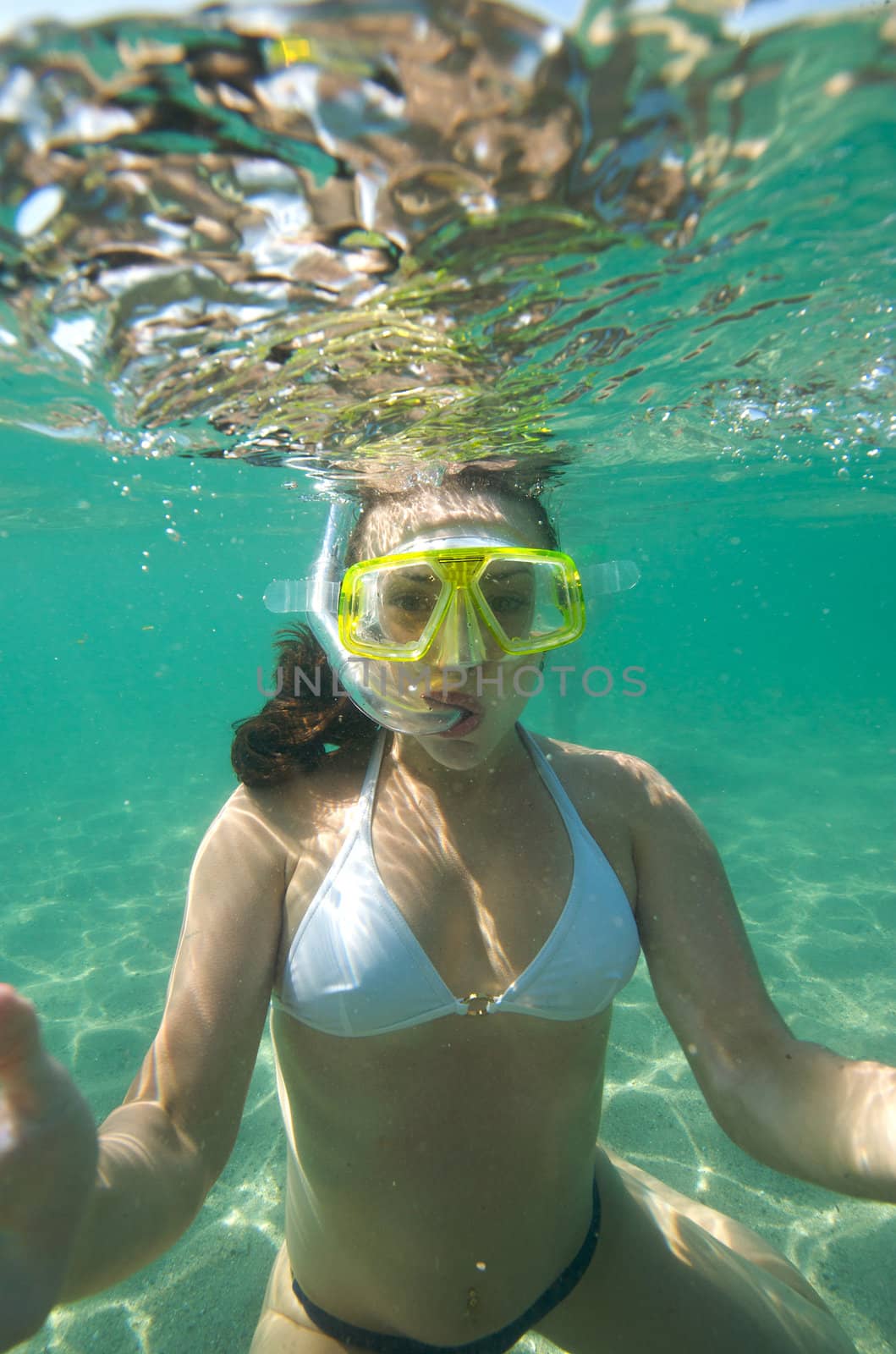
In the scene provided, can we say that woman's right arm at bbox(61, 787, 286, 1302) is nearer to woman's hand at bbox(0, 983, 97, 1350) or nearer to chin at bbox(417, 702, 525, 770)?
woman's hand at bbox(0, 983, 97, 1350)

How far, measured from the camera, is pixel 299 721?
310cm

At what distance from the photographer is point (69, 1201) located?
1521mm

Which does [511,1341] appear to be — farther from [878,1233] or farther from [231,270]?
[231,270]

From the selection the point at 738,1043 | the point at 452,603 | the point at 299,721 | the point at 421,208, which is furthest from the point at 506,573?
the point at 738,1043

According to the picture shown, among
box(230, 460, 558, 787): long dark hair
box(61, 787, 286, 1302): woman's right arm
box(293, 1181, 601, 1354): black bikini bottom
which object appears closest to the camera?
box(61, 787, 286, 1302): woman's right arm

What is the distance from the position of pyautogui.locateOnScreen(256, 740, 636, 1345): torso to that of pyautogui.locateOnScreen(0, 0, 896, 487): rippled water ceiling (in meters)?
2.76

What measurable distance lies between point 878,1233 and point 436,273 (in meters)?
7.01

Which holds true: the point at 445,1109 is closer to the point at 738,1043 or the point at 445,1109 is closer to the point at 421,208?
the point at 738,1043

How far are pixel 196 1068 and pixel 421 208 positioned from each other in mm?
3905

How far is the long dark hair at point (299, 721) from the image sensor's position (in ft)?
9.68

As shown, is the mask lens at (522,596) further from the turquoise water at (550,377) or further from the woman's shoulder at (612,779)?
the turquoise water at (550,377)

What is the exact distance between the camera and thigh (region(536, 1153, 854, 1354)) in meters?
2.81

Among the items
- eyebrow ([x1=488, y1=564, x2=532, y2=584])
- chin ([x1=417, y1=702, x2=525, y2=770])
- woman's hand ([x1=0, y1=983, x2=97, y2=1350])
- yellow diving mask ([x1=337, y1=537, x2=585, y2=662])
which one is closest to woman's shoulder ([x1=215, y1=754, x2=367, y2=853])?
chin ([x1=417, y1=702, x2=525, y2=770])

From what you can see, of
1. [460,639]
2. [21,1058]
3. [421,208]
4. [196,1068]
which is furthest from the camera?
[421,208]
